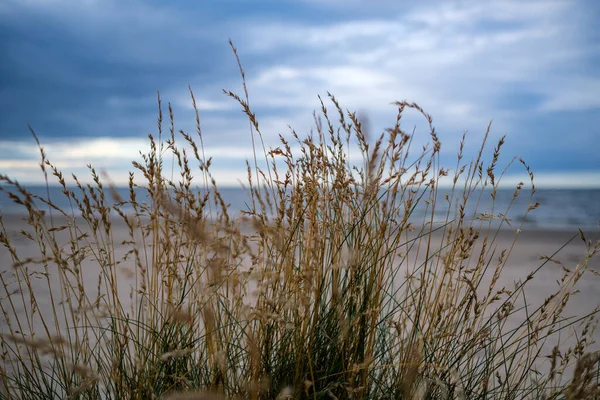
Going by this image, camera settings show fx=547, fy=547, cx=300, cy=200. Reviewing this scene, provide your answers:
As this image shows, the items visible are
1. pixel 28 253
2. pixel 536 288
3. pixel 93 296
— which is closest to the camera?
pixel 93 296

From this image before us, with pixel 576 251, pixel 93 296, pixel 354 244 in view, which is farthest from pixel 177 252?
pixel 576 251

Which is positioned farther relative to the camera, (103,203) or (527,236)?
(527,236)

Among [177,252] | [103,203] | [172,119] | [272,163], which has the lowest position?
[177,252]

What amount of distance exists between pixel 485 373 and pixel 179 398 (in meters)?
1.77

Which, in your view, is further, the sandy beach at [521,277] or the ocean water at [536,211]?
the ocean water at [536,211]

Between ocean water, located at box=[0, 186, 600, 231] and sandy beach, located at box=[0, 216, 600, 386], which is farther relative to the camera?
ocean water, located at box=[0, 186, 600, 231]

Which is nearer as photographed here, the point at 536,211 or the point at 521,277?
the point at 521,277

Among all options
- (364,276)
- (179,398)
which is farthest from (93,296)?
(179,398)

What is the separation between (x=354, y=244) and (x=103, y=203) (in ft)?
3.58

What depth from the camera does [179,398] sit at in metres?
1.26

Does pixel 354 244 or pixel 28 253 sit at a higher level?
pixel 354 244

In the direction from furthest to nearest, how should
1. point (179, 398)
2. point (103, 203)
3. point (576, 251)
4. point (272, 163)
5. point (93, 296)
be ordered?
1. point (576, 251)
2. point (93, 296)
3. point (272, 163)
4. point (103, 203)
5. point (179, 398)

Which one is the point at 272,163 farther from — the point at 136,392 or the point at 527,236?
the point at 527,236

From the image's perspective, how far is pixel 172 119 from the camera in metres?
2.64
